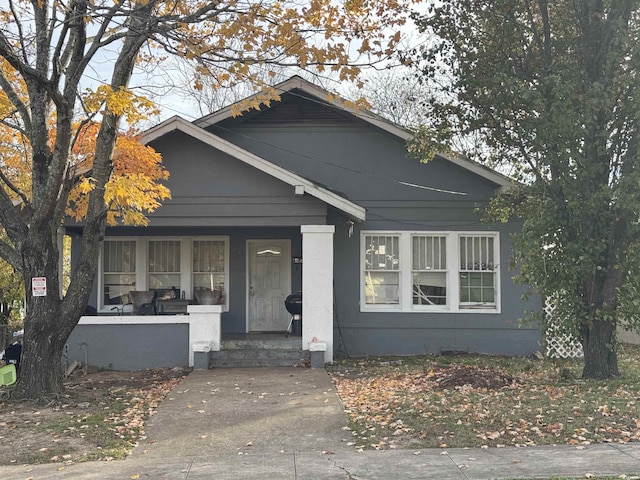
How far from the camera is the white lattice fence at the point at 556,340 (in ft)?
33.8

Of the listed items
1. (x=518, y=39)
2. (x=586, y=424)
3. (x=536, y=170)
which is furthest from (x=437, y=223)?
(x=586, y=424)

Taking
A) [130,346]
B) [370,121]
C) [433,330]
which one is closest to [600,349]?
[433,330]

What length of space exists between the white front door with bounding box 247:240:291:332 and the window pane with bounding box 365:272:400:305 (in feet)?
6.21

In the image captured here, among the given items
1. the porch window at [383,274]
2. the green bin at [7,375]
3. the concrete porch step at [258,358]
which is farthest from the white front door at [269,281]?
the green bin at [7,375]

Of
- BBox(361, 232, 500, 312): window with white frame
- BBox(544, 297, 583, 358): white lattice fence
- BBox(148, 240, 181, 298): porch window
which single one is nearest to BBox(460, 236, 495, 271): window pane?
BBox(361, 232, 500, 312): window with white frame

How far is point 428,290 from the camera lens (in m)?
14.1

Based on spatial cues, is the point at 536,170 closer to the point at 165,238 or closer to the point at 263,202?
the point at 263,202

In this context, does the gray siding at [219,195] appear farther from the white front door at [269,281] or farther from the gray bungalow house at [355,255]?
the white front door at [269,281]

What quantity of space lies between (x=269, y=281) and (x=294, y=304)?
5.13ft

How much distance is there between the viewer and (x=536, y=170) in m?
10.7

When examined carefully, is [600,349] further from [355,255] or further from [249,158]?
[249,158]

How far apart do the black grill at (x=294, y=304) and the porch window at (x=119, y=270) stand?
3.79m

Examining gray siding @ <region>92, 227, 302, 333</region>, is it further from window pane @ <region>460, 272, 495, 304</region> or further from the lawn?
window pane @ <region>460, 272, 495, 304</region>

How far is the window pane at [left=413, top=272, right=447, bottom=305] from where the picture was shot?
46.1 ft
